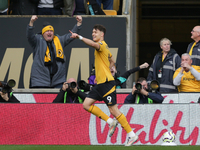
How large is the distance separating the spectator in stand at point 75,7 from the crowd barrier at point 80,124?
11.6 ft

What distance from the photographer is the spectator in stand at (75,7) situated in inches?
388

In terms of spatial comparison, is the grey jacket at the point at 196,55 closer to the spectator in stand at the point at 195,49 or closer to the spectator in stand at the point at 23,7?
the spectator in stand at the point at 195,49

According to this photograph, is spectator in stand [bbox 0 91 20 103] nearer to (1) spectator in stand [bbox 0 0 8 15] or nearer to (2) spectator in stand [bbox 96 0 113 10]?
(1) spectator in stand [bbox 0 0 8 15]

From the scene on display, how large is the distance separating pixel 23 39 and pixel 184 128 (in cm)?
537

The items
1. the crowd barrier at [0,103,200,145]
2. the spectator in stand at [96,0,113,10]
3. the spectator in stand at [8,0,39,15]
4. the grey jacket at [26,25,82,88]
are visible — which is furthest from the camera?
the spectator in stand at [96,0,113,10]

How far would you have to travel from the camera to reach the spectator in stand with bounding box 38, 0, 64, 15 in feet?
32.1

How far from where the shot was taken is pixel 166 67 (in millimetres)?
8656

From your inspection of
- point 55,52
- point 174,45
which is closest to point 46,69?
point 55,52

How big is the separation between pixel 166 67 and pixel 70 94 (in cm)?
230

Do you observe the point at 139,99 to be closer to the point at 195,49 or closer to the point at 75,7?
the point at 195,49

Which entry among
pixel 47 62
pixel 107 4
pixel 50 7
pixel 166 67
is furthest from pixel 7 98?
pixel 107 4

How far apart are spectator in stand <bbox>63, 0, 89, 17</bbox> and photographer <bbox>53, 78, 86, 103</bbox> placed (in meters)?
2.83

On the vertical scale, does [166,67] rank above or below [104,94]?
above

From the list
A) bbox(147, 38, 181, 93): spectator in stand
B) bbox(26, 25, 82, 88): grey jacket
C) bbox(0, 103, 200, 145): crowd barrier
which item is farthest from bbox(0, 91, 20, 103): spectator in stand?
bbox(147, 38, 181, 93): spectator in stand
